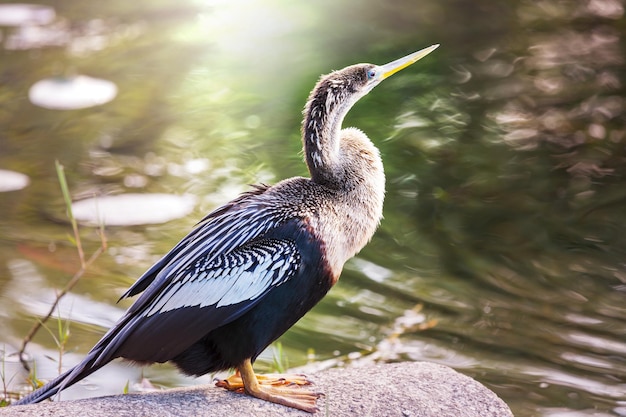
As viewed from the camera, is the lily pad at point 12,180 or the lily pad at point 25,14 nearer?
the lily pad at point 12,180

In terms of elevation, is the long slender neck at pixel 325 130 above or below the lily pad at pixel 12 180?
above

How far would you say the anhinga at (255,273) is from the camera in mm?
3523

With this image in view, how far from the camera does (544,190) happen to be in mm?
6824

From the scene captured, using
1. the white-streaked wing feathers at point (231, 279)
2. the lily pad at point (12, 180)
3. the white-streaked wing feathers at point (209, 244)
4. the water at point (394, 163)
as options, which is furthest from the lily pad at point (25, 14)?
the white-streaked wing feathers at point (231, 279)

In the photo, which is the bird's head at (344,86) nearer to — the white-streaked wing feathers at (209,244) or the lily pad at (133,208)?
the white-streaked wing feathers at (209,244)

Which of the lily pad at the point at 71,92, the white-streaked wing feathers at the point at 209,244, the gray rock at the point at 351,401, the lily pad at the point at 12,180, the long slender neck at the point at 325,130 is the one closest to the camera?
the gray rock at the point at 351,401

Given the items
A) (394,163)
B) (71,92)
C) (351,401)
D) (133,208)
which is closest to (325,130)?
(351,401)

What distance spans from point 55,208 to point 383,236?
2207 mm

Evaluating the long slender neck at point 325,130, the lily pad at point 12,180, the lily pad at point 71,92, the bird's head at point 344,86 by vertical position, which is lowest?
the lily pad at point 12,180

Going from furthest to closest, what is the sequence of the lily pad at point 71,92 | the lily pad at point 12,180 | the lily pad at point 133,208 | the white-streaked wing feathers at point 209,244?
the lily pad at point 71,92
the lily pad at point 12,180
the lily pad at point 133,208
the white-streaked wing feathers at point 209,244

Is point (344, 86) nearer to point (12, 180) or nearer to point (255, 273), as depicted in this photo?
point (255, 273)

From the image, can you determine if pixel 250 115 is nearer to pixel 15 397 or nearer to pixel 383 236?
pixel 383 236

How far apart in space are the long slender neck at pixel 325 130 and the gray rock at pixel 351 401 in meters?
0.77

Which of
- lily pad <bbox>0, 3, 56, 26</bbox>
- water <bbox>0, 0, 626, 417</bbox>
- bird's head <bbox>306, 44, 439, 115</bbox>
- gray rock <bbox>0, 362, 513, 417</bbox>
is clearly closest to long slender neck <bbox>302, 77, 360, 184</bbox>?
bird's head <bbox>306, 44, 439, 115</bbox>
